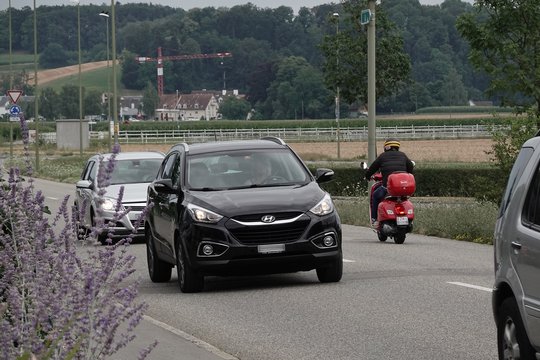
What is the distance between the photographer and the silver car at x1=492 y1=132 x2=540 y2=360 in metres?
8.03

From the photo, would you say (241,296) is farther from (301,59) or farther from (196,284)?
(301,59)

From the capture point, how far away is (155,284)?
17391 millimetres

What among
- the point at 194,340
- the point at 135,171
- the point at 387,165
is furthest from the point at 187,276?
the point at 135,171

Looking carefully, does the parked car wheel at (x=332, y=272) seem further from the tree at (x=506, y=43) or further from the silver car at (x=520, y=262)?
the tree at (x=506, y=43)

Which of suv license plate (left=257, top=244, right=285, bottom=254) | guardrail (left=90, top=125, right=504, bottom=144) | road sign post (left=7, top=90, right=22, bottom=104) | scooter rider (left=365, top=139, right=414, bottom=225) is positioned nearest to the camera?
suv license plate (left=257, top=244, right=285, bottom=254)

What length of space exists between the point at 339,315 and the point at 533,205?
5067 millimetres

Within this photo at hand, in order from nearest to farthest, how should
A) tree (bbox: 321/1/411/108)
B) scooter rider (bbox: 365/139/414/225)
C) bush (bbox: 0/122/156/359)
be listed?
bush (bbox: 0/122/156/359)
scooter rider (bbox: 365/139/414/225)
tree (bbox: 321/1/411/108)

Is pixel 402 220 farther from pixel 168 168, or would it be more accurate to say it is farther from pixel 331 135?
Result: pixel 331 135

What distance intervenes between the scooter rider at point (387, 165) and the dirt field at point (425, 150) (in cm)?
4307

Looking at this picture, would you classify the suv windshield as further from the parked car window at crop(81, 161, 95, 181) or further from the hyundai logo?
the parked car window at crop(81, 161, 95, 181)

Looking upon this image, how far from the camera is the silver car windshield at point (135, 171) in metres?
25.5

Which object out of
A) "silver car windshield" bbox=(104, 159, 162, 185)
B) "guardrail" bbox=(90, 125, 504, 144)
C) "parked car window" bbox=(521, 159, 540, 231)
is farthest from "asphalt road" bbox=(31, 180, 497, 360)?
"guardrail" bbox=(90, 125, 504, 144)

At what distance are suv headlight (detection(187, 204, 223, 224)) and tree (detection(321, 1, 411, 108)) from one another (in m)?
41.5

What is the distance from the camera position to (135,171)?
1014 inches
